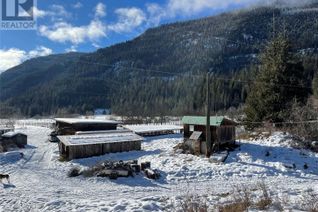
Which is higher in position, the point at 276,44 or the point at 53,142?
the point at 276,44

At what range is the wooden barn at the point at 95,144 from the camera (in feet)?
111

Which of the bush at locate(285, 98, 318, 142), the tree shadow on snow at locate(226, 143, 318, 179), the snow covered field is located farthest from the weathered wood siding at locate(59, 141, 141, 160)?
the bush at locate(285, 98, 318, 142)

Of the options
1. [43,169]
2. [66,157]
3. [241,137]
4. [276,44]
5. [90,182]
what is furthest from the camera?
[276,44]

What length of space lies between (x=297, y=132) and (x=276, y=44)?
13.5 metres

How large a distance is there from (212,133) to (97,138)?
12.6 meters

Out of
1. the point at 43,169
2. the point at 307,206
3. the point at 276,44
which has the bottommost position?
the point at 43,169

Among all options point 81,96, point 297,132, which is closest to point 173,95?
point 81,96

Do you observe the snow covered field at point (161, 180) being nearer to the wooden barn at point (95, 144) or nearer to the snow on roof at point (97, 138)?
the wooden barn at point (95, 144)

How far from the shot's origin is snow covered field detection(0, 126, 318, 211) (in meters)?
16.0

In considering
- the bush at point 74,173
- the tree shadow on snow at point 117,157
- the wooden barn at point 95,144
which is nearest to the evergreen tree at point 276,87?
the tree shadow on snow at point 117,157

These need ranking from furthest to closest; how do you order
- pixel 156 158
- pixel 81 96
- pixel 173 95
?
pixel 81 96
pixel 173 95
pixel 156 158

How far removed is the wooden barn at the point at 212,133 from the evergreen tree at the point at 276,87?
7.63 metres

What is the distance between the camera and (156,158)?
31266 mm

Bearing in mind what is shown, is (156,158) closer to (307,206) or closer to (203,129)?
(203,129)
